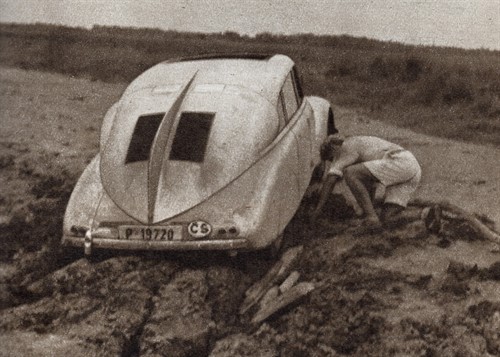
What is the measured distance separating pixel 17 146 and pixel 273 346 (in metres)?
4.00

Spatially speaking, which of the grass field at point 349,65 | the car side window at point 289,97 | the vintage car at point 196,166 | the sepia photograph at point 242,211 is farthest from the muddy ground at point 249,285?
the grass field at point 349,65

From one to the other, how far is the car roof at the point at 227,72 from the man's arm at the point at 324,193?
0.86m

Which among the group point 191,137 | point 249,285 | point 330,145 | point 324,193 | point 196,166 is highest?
point 191,137

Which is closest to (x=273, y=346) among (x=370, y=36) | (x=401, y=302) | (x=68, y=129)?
(x=401, y=302)

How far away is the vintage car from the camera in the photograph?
185 inches

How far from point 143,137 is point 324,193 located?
1641 mm

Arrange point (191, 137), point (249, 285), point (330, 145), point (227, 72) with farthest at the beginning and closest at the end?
1. point (330, 145)
2. point (227, 72)
3. point (191, 137)
4. point (249, 285)

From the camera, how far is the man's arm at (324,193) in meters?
5.68

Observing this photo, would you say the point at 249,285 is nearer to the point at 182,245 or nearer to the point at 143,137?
the point at 182,245

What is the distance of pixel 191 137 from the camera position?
503 cm

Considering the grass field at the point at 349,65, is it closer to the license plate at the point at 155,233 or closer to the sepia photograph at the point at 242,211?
the sepia photograph at the point at 242,211

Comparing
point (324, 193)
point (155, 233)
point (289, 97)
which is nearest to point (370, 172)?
point (324, 193)

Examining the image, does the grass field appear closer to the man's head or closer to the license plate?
the man's head

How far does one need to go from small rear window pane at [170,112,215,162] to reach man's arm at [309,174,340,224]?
1.22 m
